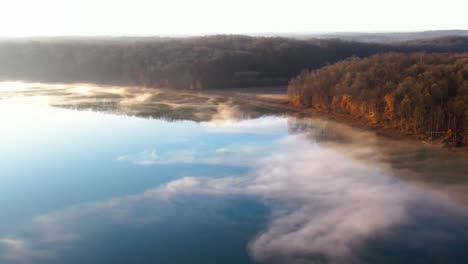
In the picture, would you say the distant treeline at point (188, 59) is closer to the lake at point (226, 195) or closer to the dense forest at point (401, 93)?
the dense forest at point (401, 93)

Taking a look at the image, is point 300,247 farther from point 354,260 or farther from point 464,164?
point 464,164

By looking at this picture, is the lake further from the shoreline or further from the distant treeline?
the distant treeline

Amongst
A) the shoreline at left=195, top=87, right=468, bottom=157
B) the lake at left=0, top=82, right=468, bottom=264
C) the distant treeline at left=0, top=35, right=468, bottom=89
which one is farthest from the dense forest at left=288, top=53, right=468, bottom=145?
the distant treeline at left=0, top=35, right=468, bottom=89

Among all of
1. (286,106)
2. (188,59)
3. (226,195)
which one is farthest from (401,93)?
(188,59)

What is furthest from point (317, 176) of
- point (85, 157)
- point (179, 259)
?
point (85, 157)

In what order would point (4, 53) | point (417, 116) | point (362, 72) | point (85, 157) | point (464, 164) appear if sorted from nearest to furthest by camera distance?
point (464, 164), point (85, 157), point (417, 116), point (362, 72), point (4, 53)
